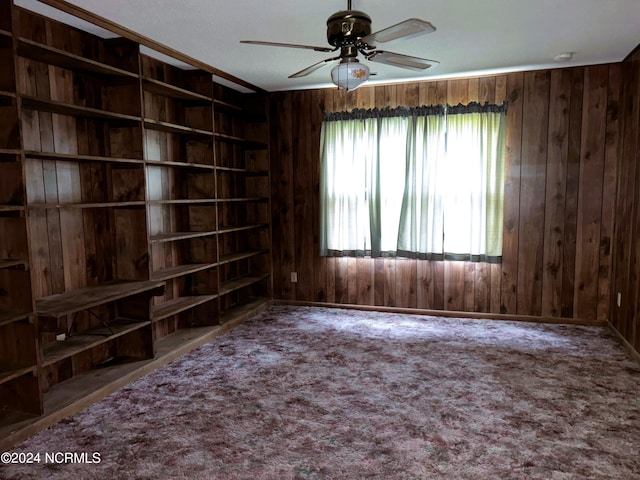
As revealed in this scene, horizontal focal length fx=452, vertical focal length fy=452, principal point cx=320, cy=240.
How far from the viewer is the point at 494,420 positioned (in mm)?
2678

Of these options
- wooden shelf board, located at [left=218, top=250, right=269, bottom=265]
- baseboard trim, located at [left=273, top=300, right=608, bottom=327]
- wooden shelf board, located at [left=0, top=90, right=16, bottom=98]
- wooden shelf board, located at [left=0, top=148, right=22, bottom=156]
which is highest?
wooden shelf board, located at [left=0, top=90, right=16, bottom=98]

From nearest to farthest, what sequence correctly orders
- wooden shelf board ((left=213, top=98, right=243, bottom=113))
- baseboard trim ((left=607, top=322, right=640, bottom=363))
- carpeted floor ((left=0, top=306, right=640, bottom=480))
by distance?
carpeted floor ((left=0, top=306, right=640, bottom=480))
baseboard trim ((left=607, top=322, right=640, bottom=363))
wooden shelf board ((left=213, top=98, right=243, bottom=113))

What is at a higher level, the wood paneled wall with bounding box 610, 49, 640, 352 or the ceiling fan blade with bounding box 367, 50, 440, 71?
the ceiling fan blade with bounding box 367, 50, 440, 71

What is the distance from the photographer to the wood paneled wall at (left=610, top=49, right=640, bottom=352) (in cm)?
364

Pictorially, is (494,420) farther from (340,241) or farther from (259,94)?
(259,94)

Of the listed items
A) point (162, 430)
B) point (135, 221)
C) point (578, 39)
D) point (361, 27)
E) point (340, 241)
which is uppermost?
point (578, 39)

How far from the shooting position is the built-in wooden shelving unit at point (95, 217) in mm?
2527

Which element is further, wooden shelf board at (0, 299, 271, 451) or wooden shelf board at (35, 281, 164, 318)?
wooden shelf board at (35, 281, 164, 318)

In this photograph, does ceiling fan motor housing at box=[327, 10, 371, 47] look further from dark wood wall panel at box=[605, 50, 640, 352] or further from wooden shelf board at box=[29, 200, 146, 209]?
dark wood wall panel at box=[605, 50, 640, 352]

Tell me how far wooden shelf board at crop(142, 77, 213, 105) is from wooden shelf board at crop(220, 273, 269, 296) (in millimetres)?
1854

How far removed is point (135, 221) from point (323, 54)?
2.04 m

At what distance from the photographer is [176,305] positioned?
13.2 ft

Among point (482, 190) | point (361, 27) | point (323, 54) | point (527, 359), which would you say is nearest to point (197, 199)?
point (323, 54)

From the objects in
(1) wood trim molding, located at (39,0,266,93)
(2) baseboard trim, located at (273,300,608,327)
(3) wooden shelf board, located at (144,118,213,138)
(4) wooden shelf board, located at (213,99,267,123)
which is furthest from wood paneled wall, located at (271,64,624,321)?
(3) wooden shelf board, located at (144,118,213,138)
